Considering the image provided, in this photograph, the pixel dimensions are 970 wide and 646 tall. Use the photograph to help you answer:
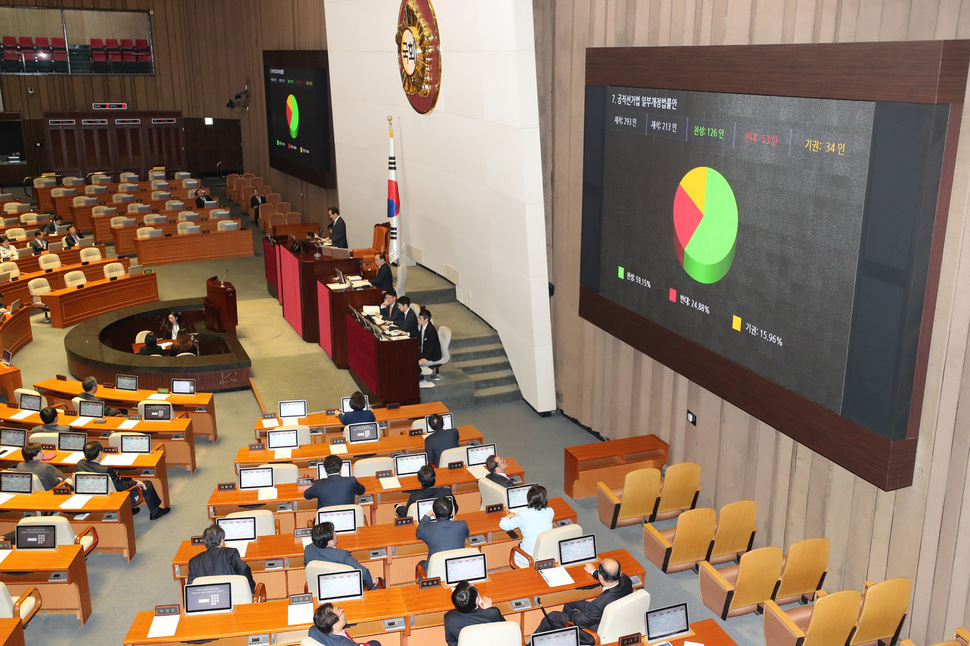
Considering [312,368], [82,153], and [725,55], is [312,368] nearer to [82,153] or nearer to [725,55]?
[725,55]

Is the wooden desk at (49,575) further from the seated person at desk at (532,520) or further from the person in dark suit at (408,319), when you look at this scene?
the person in dark suit at (408,319)

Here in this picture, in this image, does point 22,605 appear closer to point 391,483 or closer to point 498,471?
point 391,483

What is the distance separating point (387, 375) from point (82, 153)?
17.8 m

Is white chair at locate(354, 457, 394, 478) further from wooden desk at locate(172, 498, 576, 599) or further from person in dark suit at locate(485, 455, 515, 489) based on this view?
person in dark suit at locate(485, 455, 515, 489)

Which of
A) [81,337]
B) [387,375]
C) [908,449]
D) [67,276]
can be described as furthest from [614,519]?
[67,276]

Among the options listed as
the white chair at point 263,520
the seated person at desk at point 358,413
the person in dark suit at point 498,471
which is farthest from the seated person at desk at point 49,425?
the person in dark suit at point 498,471

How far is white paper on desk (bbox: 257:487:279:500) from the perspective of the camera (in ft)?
26.4

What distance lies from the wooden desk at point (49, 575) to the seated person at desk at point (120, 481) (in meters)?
1.36

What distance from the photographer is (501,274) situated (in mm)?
11898

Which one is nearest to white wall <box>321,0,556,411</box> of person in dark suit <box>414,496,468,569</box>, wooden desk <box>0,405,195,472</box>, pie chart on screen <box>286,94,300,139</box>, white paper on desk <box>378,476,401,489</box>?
pie chart on screen <box>286,94,300,139</box>

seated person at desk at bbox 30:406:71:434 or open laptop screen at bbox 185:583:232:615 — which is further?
seated person at desk at bbox 30:406:71:434

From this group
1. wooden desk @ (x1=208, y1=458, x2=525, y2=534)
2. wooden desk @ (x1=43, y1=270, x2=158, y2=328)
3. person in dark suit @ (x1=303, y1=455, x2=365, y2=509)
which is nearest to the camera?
person in dark suit @ (x1=303, y1=455, x2=365, y2=509)

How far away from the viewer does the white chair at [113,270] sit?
15.7m

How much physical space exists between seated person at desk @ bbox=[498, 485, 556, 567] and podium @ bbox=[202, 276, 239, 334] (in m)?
8.26
